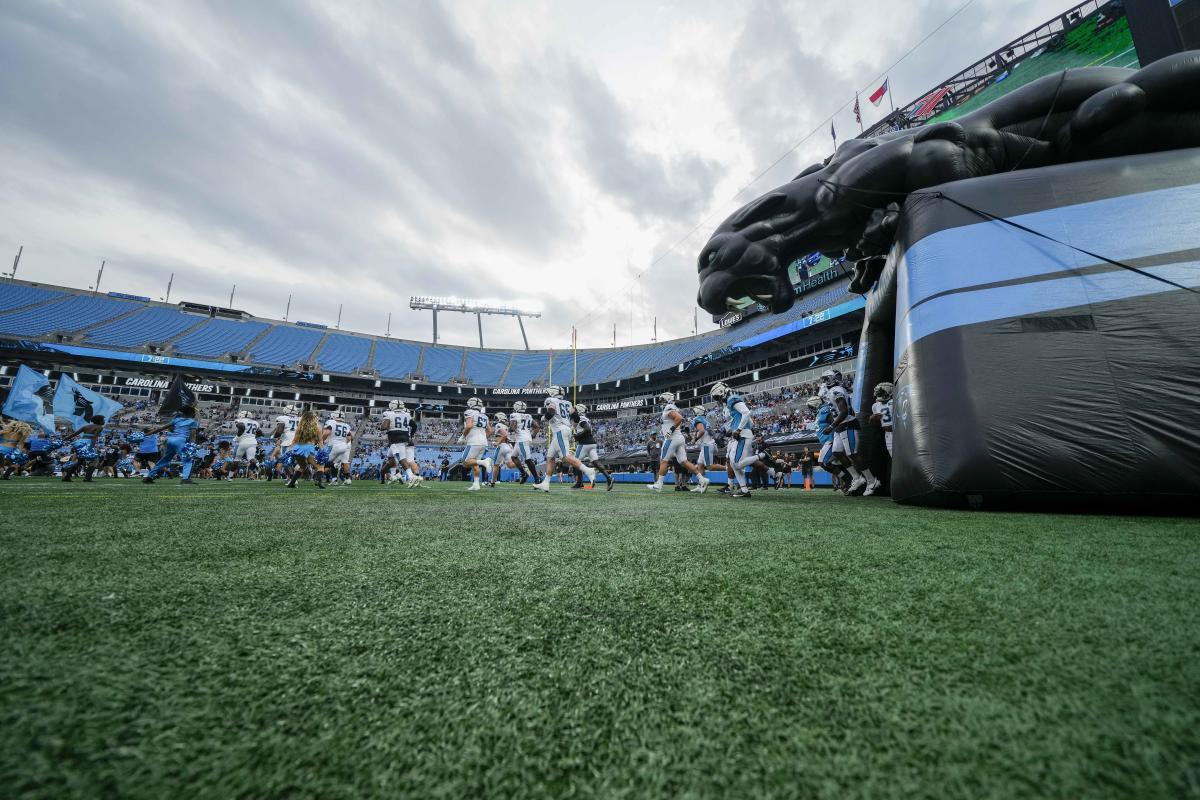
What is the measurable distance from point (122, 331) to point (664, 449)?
43394mm

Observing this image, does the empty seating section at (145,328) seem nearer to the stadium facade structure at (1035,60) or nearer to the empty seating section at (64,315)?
the empty seating section at (64,315)

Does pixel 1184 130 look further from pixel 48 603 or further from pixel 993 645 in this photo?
pixel 48 603

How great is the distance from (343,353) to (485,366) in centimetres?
1237

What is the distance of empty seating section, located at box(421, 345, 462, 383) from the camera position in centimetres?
4159

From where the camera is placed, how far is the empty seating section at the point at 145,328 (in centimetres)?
3162

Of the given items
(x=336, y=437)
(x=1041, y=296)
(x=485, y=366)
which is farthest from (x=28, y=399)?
(x=485, y=366)

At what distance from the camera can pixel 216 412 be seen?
105 feet

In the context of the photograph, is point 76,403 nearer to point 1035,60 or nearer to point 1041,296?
point 1041,296

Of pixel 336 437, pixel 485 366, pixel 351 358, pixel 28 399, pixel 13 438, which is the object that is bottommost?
pixel 13 438

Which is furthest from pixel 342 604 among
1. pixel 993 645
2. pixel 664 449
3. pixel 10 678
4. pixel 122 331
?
pixel 122 331

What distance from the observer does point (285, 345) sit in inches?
1486

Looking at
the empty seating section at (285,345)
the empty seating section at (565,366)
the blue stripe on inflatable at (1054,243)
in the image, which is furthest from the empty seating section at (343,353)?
the blue stripe on inflatable at (1054,243)

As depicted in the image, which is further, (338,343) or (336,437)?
(338,343)

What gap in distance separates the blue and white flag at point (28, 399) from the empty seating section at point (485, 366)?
31454mm
